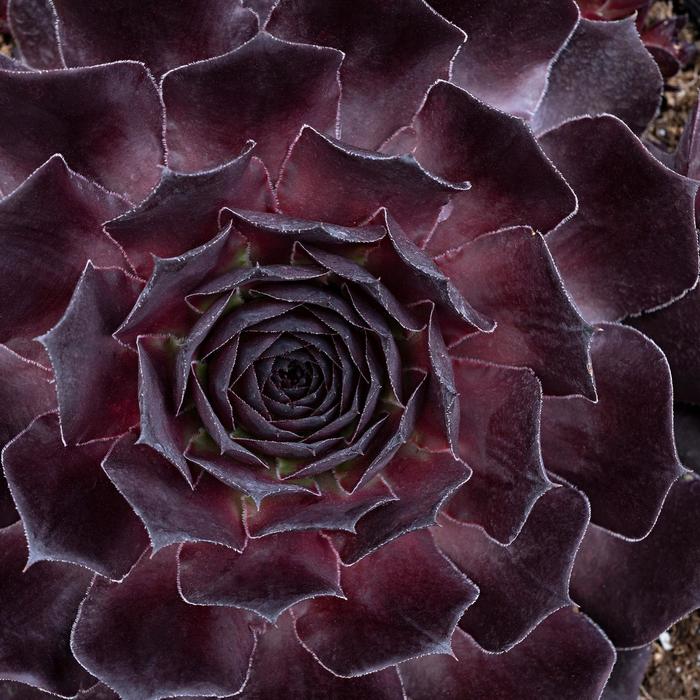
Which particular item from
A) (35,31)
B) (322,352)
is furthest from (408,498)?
(35,31)

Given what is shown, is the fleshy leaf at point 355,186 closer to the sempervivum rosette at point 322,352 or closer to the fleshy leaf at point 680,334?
the sempervivum rosette at point 322,352

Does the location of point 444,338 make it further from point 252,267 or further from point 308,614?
point 308,614

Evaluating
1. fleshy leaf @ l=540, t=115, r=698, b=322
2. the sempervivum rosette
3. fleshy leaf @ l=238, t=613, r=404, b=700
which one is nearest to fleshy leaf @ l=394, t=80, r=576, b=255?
the sempervivum rosette

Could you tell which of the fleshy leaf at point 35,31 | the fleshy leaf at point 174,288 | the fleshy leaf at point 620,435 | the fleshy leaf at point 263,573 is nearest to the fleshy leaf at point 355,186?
the fleshy leaf at point 174,288

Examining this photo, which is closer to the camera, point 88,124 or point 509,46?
point 88,124

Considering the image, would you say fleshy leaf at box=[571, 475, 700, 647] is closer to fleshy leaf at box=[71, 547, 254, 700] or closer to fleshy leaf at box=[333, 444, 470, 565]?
fleshy leaf at box=[333, 444, 470, 565]

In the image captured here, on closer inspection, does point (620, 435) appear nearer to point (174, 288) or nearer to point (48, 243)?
point (174, 288)
